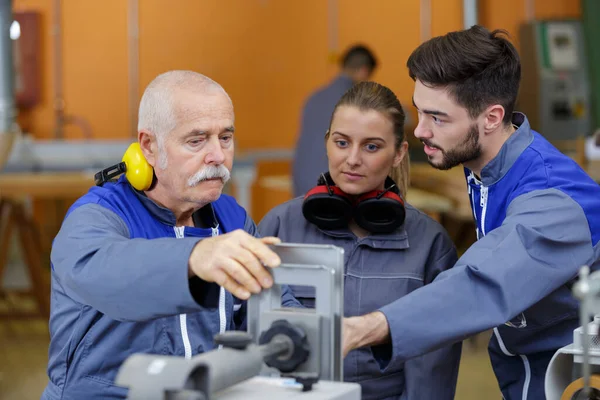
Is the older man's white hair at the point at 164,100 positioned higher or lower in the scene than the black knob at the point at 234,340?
higher

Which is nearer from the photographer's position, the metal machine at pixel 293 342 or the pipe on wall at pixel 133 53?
the metal machine at pixel 293 342

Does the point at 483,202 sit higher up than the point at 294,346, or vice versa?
the point at 483,202

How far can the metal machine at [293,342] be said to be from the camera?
1.22m

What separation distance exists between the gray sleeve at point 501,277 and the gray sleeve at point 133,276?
1.27ft

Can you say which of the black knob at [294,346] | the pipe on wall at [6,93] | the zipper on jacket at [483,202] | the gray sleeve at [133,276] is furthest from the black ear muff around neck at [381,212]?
the pipe on wall at [6,93]

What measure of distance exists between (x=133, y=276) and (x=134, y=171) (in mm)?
494

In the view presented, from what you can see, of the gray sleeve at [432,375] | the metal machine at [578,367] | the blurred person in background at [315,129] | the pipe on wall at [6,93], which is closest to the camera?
the metal machine at [578,367]

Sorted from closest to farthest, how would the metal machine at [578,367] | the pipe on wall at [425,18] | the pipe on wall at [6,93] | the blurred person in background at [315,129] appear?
the metal machine at [578,367]
the pipe on wall at [6,93]
the blurred person in background at [315,129]
the pipe on wall at [425,18]

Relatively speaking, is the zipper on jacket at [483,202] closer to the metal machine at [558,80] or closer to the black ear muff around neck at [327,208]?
the black ear muff around neck at [327,208]

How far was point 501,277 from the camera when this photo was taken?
1621 mm

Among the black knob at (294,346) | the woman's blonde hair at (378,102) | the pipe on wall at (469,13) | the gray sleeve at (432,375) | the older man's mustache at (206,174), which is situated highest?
the pipe on wall at (469,13)

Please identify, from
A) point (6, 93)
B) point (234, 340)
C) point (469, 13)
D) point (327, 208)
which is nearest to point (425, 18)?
point (469, 13)

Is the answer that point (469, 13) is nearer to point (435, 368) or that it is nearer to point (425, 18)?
point (425, 18)

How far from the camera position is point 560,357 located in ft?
5.43
